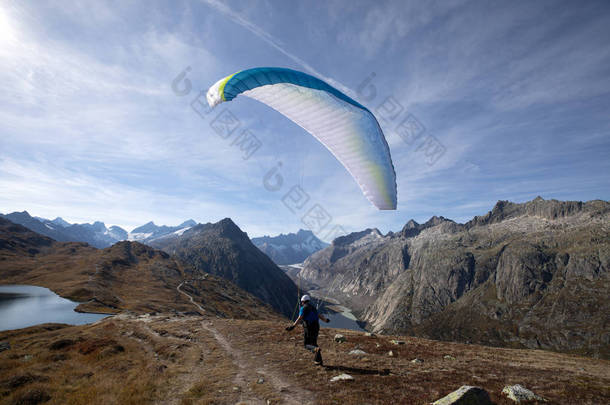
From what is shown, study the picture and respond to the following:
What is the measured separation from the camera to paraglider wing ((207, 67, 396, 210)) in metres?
17.8

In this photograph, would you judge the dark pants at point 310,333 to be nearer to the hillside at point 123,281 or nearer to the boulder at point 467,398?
the boulder at point 467,398

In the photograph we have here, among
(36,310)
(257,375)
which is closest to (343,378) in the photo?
(257,375)

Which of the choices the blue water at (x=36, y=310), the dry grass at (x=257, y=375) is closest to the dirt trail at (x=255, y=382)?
the dry grass at (x=257, y=375)

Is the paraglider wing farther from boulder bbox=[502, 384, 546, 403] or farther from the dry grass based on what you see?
boulder bbox=[502, 384, 546, 403]

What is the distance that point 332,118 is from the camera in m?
20.5

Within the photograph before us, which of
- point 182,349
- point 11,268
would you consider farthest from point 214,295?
point 182,349

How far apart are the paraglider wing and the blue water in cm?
6451

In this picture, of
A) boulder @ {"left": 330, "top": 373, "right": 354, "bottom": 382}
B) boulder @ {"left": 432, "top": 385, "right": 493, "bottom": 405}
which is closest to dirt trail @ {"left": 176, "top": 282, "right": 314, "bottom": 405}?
boulder @ {"left": 330, "top": 373, "right": 354, "bottom": 382}

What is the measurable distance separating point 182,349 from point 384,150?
1918 centimetres

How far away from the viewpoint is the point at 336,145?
2159 cm

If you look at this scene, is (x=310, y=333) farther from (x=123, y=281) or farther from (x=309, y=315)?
(x=123, y=281)

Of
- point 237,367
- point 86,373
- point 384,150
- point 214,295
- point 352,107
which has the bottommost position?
point 214,295

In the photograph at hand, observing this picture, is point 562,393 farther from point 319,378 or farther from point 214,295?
point 214,295

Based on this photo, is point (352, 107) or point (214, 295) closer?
point (352, 107)
